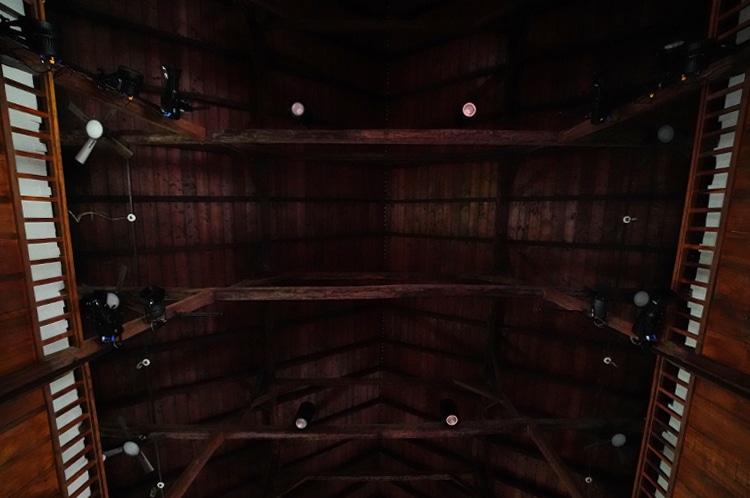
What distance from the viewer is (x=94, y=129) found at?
298 centimetres

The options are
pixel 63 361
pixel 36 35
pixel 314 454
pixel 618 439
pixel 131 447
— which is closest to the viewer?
pixel 36 35

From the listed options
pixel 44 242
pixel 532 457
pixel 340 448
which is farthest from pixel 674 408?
pixel 44 242

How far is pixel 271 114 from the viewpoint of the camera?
564 centimetres

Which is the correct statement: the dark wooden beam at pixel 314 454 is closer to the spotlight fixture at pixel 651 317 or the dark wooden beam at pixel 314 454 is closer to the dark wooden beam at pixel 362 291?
the dark wooden beam at pixel 362 291

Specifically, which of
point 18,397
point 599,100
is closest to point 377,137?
point 599,100

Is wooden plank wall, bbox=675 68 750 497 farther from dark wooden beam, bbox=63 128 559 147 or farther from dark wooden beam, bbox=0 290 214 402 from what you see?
dark wooden beam, bbox=0 290 214 402

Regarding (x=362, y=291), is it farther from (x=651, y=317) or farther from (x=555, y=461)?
(x=555, y=461)

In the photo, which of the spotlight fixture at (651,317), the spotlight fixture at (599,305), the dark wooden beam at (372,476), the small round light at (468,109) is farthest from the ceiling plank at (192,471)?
the small round light at (468,109)

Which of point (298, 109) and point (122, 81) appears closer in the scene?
point (122, 81)

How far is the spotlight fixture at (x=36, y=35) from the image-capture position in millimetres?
2328

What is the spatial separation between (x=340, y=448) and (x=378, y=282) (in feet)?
12.3

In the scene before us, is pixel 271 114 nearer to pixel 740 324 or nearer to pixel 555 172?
pixel 555 172

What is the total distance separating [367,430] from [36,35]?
5139 mm

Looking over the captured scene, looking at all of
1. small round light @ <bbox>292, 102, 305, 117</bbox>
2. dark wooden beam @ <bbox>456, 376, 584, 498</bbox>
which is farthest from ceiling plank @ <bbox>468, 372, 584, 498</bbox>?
small round light @ <bbox>292, 102, 305, 117</bbox>
